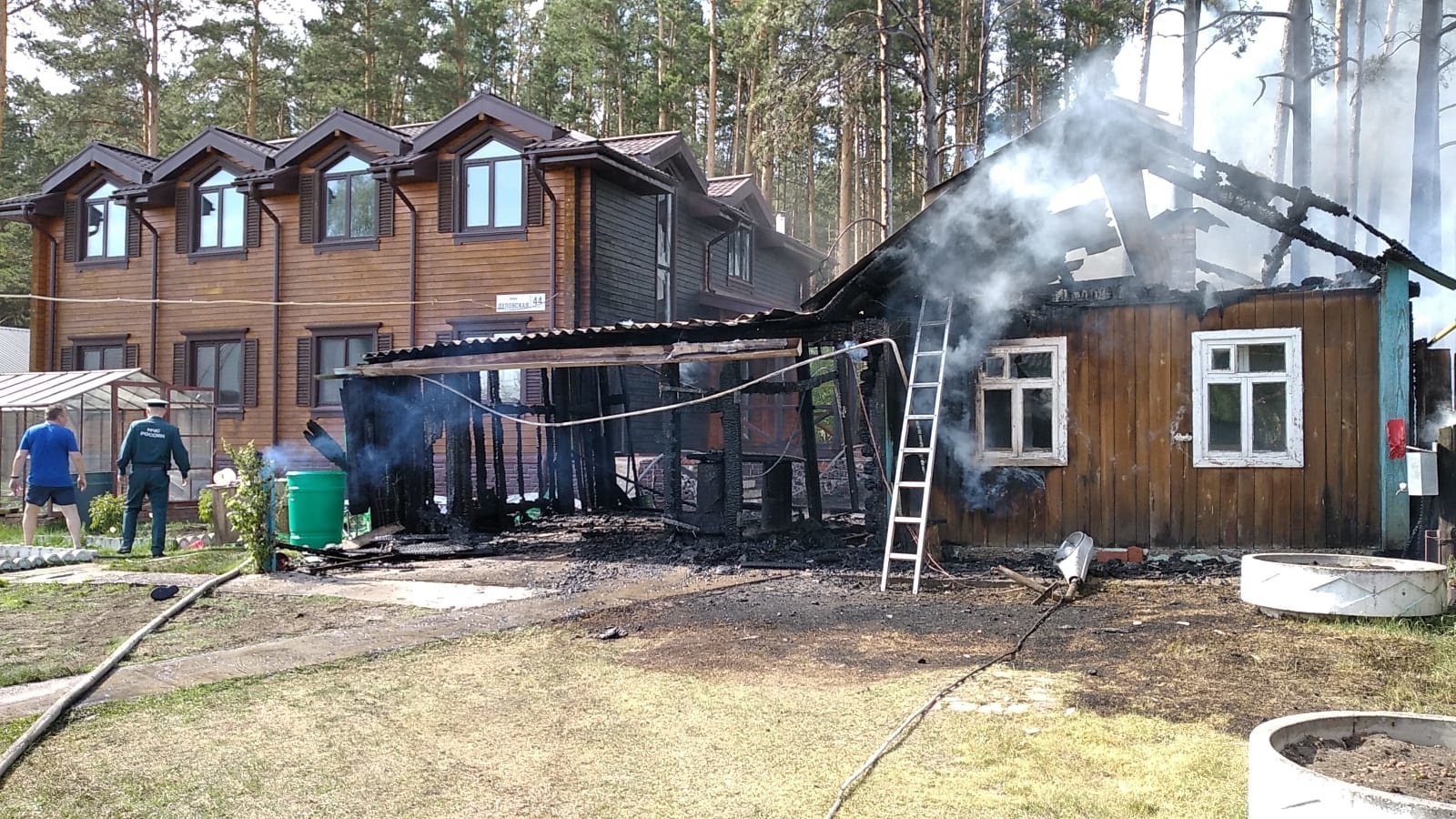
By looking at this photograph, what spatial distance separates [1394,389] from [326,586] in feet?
32.7

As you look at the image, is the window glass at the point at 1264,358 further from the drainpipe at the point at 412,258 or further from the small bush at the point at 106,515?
the drainpipe at the point at 412,258

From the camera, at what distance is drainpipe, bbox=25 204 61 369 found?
77.4ft

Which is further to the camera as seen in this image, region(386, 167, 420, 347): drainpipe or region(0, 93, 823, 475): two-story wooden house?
region(386, 167, 420, 347): drainpipe

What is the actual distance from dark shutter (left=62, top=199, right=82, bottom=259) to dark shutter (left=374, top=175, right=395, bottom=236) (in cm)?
826

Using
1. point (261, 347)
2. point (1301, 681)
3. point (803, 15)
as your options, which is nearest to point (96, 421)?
point (261, 347)

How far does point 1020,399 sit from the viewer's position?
34.9 feet

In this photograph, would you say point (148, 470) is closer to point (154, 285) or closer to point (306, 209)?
point (306, 209)

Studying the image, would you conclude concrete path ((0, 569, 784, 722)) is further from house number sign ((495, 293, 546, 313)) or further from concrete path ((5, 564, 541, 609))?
house number sign ((495, 293, 546, 313))

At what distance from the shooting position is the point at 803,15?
73.4 feet

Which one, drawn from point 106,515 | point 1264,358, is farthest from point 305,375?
point 1264,358

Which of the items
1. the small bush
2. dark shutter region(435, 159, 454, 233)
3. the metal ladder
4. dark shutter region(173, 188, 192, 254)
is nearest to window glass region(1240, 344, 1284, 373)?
the metal ladder

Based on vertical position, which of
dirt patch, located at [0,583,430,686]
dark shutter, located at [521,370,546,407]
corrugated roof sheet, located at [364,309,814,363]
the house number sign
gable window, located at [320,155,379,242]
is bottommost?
dirt patch, located at [0,583,430,686]

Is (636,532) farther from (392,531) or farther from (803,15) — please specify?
(803,15)

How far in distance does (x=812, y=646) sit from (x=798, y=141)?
639 inches
